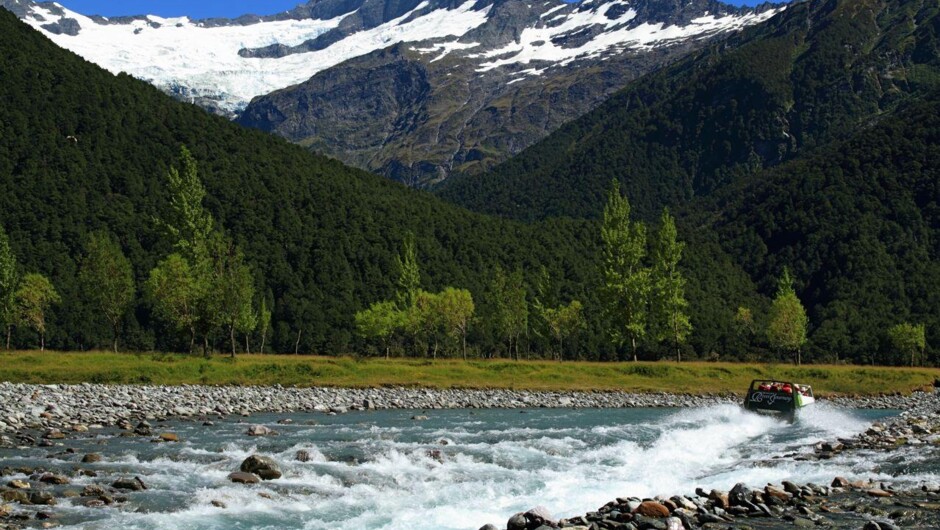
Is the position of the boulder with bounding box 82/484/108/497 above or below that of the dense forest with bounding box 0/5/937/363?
below

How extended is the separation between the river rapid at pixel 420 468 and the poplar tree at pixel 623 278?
1809 inches

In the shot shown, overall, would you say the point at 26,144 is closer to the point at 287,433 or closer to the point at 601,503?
the point at 287,433

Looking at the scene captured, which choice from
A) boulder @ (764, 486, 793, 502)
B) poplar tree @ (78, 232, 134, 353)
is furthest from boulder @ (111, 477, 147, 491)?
poplar tree @ (78, 232, 134, 353)

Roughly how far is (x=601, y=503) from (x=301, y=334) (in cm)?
12793

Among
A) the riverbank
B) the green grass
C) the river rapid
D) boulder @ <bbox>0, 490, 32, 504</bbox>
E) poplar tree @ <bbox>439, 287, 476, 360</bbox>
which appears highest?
poplar tree @ <bbox>439, 287, 476, 360</bbox>

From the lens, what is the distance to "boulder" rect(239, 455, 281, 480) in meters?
26.0

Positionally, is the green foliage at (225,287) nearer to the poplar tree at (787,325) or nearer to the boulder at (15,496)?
the boulder at (15,496)

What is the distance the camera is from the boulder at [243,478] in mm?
25172

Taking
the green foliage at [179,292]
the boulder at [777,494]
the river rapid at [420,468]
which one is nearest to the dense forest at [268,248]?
the green foliage at [179,292]

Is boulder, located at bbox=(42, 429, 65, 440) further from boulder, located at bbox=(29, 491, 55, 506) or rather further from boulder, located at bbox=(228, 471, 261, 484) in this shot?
boulder, located at bbox=(29, 491, 55, 506)

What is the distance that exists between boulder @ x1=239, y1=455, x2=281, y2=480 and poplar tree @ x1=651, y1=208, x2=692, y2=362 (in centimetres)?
7255

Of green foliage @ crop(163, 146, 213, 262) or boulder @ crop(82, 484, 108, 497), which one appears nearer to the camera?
boulder @ crop(82, 484, 108, 497)

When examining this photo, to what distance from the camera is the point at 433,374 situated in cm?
7794

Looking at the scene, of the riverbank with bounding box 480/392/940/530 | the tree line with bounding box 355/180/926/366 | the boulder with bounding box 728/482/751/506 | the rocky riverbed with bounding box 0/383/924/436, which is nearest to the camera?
the riverbank with bounding box 480/392/940/530
